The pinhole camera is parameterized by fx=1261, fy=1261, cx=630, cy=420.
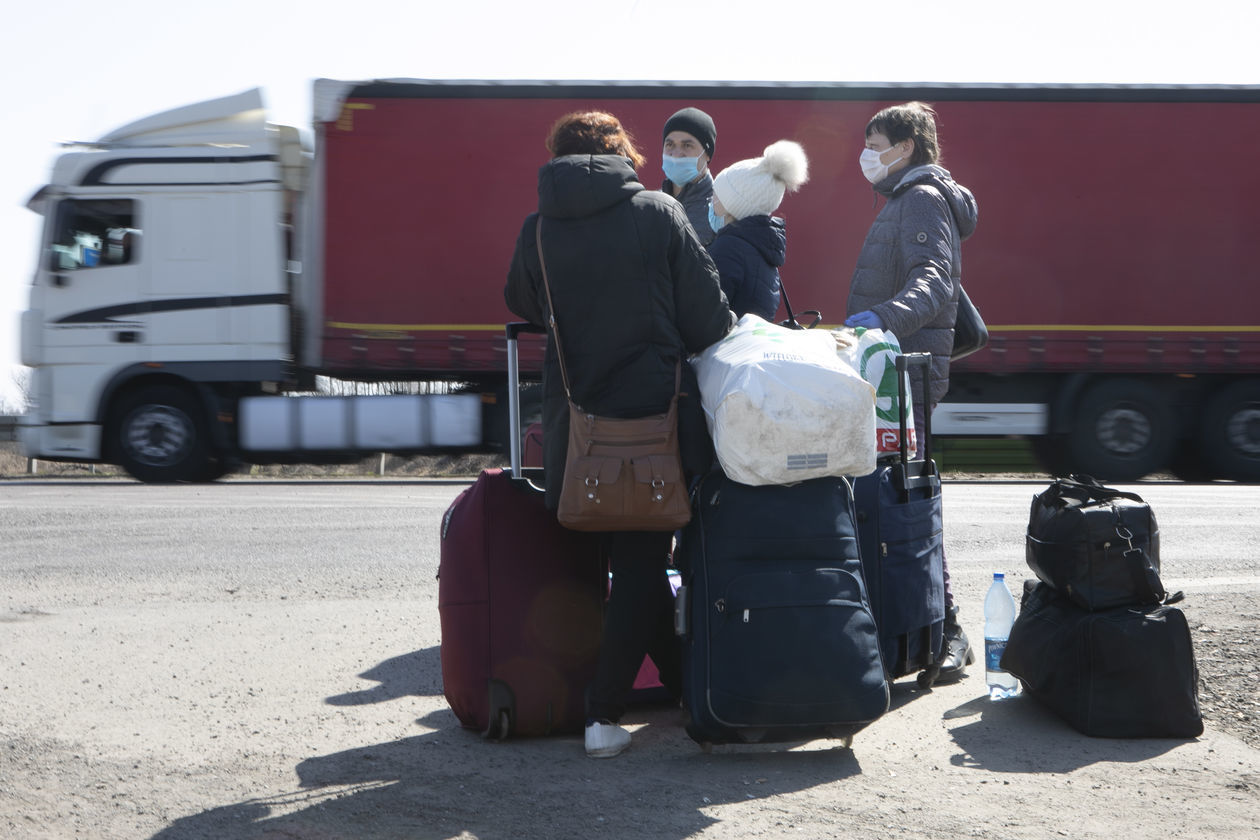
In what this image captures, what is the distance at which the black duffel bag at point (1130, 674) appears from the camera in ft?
12.0

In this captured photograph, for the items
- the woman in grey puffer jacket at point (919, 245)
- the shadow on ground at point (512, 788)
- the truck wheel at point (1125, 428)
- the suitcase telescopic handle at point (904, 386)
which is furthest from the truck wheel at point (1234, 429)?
the shadow on ground at point (512, 788)

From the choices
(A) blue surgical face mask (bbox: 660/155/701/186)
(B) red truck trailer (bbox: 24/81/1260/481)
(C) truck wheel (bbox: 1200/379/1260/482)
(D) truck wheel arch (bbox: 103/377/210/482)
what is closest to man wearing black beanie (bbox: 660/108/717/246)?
(A) blue surgical face mask (bbox: 660/155/701/186)

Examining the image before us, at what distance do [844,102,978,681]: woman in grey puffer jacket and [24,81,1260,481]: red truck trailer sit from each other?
774cm

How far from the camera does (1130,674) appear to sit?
12.1 feet

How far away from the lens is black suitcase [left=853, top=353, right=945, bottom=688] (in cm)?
397

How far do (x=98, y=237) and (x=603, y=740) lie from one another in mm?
10755

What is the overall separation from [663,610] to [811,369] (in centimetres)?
86

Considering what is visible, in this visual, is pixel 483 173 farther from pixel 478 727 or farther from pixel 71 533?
pixel 478 727

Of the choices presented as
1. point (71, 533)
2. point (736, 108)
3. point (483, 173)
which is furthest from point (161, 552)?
point (736, 108)

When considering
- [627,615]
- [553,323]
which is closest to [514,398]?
[553,323]

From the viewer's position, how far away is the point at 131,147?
41.3ft

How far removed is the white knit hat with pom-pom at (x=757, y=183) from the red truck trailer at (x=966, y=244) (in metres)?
8.29

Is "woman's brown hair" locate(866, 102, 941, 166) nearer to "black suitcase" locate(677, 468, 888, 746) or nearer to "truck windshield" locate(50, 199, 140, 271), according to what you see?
"black suitcase" locate(677, 468, 888, 746)

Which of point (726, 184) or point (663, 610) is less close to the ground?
point (726, 184)
